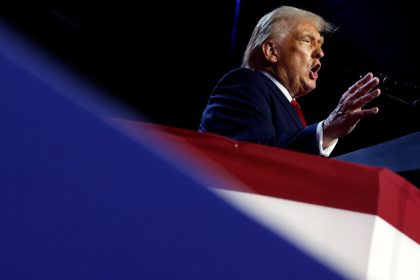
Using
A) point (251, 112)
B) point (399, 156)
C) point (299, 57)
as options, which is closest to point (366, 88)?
point (251, 112)

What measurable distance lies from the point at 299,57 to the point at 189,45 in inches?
70.3

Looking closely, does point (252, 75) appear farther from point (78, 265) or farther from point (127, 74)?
point (127, 74)

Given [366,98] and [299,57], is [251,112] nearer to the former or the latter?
[366,98]

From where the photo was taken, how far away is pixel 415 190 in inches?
29.2

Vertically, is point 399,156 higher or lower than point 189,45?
lower

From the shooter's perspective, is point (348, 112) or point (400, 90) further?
point (400, 90)

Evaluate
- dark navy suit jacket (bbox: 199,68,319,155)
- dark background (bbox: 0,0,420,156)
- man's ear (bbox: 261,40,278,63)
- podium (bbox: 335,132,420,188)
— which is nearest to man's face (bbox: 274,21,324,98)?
man's ear (bbox: 261,40,278,63)

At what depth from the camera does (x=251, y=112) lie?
1149 millimetres

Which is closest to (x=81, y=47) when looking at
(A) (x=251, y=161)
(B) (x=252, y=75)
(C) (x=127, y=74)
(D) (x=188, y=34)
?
(C) (x=127, y=74)

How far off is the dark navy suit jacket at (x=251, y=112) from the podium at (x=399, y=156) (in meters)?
1.29

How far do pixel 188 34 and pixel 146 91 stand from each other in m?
0.49

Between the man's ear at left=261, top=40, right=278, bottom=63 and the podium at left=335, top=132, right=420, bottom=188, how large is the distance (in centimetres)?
118

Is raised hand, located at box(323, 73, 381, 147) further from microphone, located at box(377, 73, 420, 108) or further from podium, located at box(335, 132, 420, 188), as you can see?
podium, located at box(335, 132, 420, 188)

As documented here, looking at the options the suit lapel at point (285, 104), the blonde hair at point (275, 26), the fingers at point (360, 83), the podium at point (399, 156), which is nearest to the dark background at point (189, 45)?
the podium at point (399, 156)
